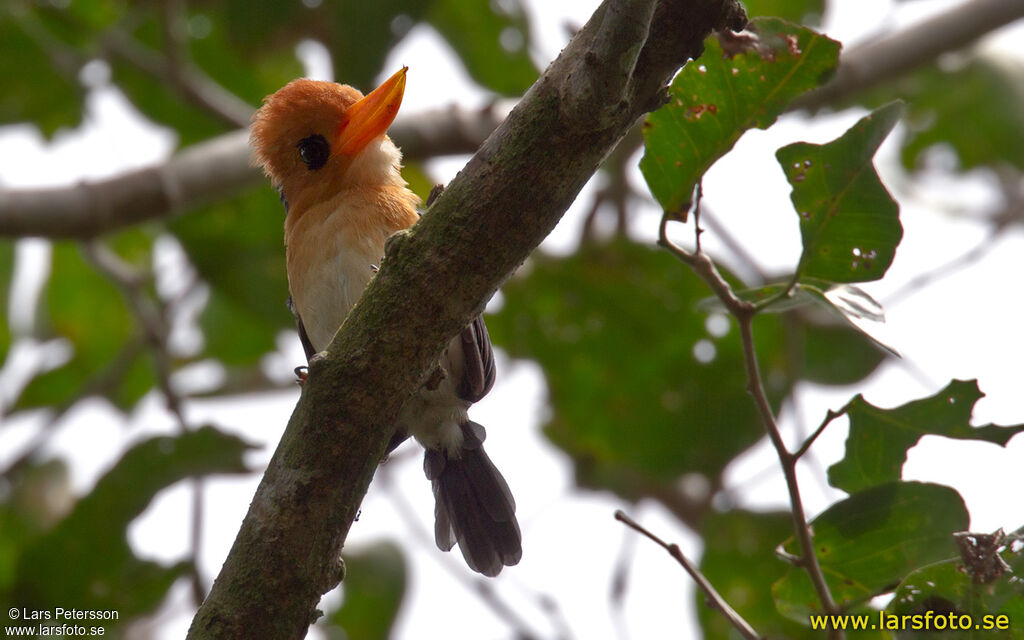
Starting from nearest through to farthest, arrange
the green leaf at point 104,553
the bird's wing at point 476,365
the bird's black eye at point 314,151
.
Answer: the bird's wing at point 476,365
the bird's black eye at point 314,151
the green leaf at point 104,553

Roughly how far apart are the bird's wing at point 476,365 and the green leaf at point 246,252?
1861 millimetres

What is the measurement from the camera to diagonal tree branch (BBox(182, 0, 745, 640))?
1986mm

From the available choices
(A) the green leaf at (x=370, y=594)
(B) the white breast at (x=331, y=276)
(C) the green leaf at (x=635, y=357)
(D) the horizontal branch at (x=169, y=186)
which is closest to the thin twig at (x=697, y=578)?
(B) the white breast at (x=331, y=276)

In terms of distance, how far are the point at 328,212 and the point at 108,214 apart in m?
1.08

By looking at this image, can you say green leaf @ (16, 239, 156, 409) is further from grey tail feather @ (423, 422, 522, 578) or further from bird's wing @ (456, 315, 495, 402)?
bird's wing @ (456, 315, 495, 402)

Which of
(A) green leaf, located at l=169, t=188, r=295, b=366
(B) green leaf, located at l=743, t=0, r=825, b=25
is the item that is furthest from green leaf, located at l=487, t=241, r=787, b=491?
(B) green leaf, located at l=743, t=0, r=825, b=25

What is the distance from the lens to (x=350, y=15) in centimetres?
414

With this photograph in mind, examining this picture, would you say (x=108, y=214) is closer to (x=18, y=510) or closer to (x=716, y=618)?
(x=18, y=510)

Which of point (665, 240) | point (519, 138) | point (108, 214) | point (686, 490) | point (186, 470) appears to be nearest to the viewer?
point (519, 138)

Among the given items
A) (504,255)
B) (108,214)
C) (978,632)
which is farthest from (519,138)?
(108,214)

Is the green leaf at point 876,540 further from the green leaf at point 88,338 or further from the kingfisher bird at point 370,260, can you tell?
the green leaf at point 88,338

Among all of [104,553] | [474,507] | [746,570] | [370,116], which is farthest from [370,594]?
[370,116]

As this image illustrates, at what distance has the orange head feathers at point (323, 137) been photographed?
3627 mm

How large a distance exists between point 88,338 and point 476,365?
3.69 metres
